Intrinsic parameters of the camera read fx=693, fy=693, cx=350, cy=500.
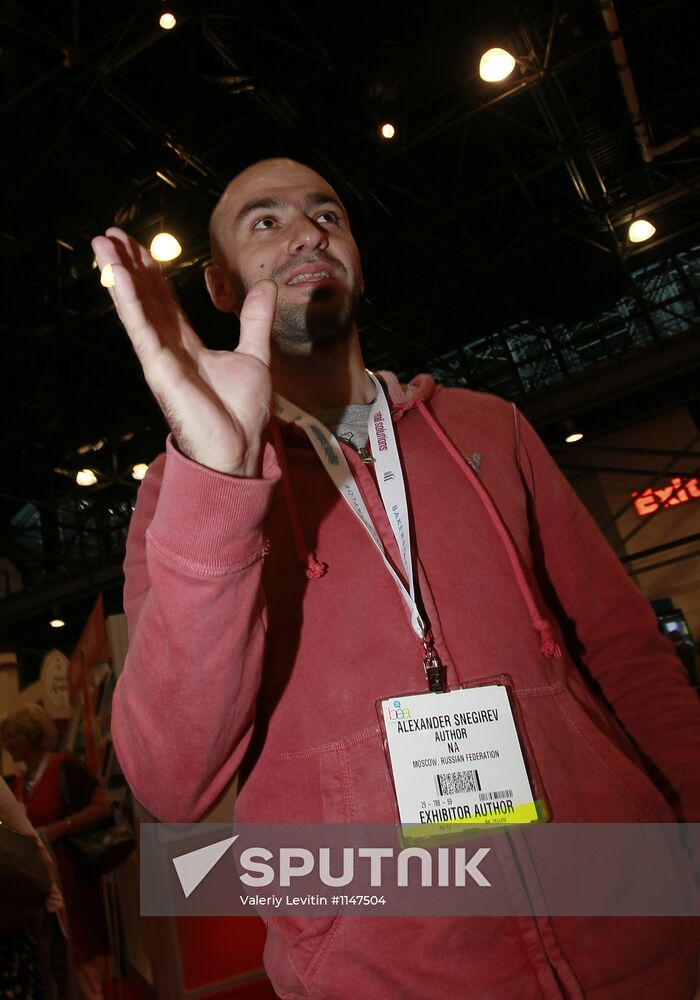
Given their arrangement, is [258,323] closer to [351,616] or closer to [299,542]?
[299,542]

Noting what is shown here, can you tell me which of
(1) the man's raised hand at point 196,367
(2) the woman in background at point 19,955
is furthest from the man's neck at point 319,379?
(2) the woman in background at point 19,955

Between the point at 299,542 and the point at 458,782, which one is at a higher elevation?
the point at 299,542

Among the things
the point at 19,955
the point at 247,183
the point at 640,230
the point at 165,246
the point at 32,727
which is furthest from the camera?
the point at 640,230

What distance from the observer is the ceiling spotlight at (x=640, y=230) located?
26.8 feet

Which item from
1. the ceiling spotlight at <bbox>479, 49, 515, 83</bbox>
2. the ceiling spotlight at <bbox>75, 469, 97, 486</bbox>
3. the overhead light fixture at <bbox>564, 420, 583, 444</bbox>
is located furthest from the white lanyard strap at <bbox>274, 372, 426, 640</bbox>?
the overhead light fixture at <bbox>564, 420, 583, 444</bbox>

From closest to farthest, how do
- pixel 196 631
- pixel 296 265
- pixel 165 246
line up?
pixel 196 631 → pixel 296 265 → pixel 165 246

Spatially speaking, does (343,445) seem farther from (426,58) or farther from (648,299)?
(648,299)

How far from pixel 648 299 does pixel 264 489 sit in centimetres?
1120

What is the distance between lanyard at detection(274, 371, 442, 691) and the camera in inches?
38.8

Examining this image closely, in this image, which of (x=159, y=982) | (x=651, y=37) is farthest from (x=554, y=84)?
(x=159, y=982)

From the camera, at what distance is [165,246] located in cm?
639

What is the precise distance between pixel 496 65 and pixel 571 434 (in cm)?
729

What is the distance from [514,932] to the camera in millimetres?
840
